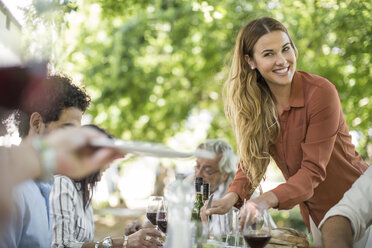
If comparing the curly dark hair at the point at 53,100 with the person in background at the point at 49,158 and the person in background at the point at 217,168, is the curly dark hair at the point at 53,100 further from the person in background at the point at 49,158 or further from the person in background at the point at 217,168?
the person in background at the point at 217,168

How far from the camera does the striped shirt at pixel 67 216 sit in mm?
2264

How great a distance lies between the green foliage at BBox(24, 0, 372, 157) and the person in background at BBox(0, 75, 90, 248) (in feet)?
7.84

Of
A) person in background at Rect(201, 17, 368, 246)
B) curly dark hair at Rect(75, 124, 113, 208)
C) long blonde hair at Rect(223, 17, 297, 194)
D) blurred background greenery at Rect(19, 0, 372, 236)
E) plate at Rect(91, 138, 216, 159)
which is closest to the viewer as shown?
plate at Rect(91, 138, 216, 159)

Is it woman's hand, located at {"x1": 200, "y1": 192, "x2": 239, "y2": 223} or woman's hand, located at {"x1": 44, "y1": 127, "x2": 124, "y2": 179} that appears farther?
woman's hand, located at {"x1": 200, "y1": 192, "x2": 239, "y2": 223}

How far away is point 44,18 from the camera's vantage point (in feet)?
9.32

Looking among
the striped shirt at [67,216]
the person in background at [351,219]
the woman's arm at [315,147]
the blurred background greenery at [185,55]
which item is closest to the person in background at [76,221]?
the striped shirt at [67,216]

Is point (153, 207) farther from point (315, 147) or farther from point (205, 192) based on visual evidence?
point (315, 147)

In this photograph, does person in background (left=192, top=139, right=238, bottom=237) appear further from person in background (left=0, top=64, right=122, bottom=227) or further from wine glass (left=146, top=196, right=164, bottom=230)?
person in background (left=0, top=64, right=122, bottom=227)

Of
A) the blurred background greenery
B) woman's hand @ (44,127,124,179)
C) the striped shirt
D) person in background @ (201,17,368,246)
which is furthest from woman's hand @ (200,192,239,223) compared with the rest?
the blurred background greenery

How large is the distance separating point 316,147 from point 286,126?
11.1 inches

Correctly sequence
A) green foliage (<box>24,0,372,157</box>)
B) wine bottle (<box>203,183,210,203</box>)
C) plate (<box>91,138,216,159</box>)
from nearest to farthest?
plate (<box>91,138,216,159</box>) → wine bottle (<box>203,183,210,203</box>) → green foliage (<box>24,0,372,157</box>)

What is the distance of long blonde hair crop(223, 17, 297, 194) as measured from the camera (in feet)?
7.72

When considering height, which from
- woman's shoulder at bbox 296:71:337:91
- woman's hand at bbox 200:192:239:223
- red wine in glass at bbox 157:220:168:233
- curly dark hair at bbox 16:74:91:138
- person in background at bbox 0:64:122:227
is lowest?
red wine in glass at bbox 157:220:168:233

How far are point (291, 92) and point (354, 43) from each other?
2444 mm
